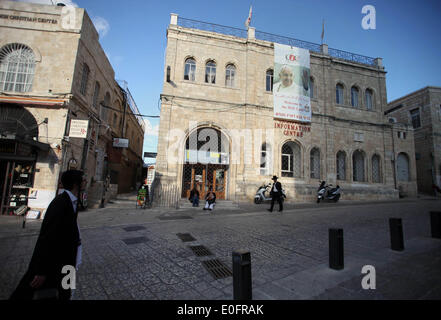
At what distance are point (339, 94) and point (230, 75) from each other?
965 centimetres

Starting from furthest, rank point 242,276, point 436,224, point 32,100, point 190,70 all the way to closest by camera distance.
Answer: point 190,70 → point 32,100 → point 436,224 → point 242,276

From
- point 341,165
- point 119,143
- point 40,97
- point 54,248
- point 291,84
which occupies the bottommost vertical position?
point 54,248

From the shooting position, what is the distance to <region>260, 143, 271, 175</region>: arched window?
14547 mm

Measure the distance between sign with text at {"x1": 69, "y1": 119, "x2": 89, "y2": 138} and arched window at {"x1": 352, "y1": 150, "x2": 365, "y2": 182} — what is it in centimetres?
1915

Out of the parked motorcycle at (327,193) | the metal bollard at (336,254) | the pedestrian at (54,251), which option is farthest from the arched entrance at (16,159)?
the parked motorcycle at (327,193)

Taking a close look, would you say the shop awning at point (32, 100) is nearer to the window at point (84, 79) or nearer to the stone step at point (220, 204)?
the window at point (84, 79)

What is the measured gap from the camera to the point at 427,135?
2097cm

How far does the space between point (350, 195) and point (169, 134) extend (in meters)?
14.0

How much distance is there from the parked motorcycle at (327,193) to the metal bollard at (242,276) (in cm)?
1345

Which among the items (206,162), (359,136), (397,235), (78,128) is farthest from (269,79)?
(397,235)

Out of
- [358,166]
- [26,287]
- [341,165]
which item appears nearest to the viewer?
[26,287]

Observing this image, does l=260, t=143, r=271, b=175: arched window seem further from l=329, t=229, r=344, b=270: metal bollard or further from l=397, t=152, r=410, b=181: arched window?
l=397, t=152, r=410, b=181: arched window

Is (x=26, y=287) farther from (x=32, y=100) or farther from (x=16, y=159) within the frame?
(x=32, y=100)
